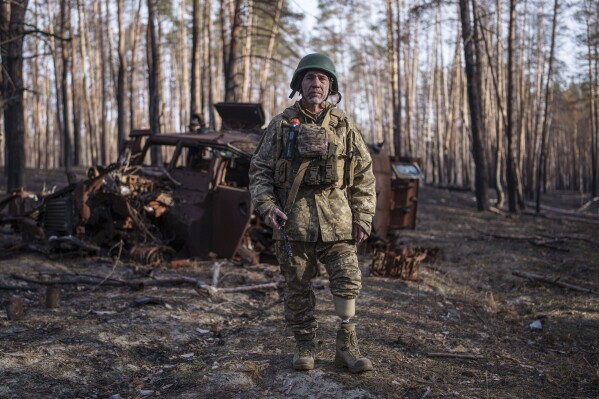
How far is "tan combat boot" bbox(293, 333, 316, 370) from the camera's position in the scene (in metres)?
3.55

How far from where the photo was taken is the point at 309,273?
3570 millimetres

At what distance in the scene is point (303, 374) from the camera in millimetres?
3521

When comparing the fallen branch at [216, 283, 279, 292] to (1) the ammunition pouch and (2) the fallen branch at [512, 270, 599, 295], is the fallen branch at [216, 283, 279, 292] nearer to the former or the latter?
(1) the ammunition pouch

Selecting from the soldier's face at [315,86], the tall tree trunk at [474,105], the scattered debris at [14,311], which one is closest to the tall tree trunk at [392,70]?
the tall tree trunk at [474,105]

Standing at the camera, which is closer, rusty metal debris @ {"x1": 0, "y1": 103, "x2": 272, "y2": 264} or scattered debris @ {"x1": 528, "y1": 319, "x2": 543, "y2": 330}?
scattered debris @ {"x1": 528, "y1": 319, "x2": 543, "y2": 330}

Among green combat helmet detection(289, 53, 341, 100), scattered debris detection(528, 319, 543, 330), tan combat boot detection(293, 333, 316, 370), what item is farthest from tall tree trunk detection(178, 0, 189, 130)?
tan combat boot detection(293, 333, 316, 370)

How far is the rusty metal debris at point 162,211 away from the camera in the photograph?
24.4 ft

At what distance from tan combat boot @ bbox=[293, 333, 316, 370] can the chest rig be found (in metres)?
0.85

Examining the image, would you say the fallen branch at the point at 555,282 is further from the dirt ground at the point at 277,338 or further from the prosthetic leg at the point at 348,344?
the prosthetic leg at the point at 348,344

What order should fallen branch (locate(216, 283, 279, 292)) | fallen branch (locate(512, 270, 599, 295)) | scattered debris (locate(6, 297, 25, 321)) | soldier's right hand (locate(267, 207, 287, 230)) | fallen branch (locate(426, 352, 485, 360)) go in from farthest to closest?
1. fallen branch (locate(512, 270, 599, 295))
2. fallen branch (locate(216, 283, 279, 292))
3. scattered debris (locate(6, 297, 25, 321))
4. fallen branch (locate(426, 352, 485, 360))
5. soldier's right hand (locate(267, 207, 287, 230))

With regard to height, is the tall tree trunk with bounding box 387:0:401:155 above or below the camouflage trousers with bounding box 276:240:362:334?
above

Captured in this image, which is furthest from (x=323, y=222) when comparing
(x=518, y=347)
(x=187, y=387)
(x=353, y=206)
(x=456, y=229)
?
(x=456, y=229)

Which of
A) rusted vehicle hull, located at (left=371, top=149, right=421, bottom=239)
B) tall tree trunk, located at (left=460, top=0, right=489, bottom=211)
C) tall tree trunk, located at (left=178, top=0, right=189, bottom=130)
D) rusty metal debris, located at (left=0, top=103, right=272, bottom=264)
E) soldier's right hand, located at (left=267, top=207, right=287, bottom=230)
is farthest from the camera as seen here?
tall tree trunk, located at (left=178, top=0, right=189, bottom=130)

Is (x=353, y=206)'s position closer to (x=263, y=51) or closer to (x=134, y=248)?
(x=134, y=248)
